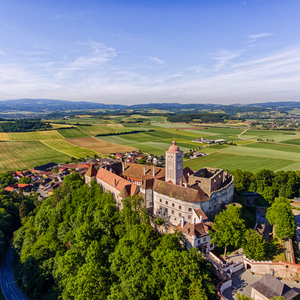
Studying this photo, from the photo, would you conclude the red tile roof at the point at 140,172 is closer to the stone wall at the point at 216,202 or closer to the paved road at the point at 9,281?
the stone wall at the point at 216,202

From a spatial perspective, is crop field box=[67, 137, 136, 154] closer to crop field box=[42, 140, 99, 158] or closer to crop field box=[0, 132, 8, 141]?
crop field box=[42, 140, 99, 158]

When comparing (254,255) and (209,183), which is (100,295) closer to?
(254,255)

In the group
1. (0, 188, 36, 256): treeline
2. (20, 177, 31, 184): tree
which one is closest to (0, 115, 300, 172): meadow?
(20, 177, 31, 184): tree

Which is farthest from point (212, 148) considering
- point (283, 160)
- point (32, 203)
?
point (32, 203)

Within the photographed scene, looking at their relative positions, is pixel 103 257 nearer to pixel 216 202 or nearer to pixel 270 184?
pixel 216 202

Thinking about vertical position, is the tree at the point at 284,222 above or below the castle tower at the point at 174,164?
below

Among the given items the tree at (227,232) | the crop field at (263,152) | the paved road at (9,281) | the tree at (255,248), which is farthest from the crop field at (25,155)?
the tree at (255,248)

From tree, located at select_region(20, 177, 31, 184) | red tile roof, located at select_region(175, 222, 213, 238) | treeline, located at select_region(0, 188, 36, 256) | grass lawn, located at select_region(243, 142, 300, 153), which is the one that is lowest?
treeline, located at select_region(0, 188, 36, 256)

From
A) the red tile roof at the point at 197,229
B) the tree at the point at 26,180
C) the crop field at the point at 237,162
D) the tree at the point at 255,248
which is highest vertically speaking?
the red tile roof at the point at 197,229
